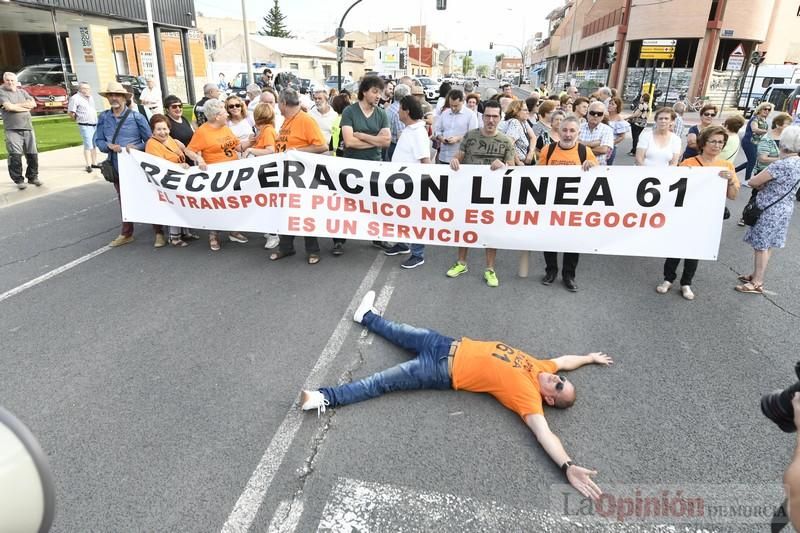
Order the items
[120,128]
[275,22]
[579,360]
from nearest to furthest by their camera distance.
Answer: [579,360] → [120,128] → [275,22]

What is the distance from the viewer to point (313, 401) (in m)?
3.24

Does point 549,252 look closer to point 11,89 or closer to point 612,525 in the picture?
point 612,525

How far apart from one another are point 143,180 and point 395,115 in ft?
13.2

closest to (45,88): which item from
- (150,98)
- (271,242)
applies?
(150,98)

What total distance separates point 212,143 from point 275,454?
4.46 metres

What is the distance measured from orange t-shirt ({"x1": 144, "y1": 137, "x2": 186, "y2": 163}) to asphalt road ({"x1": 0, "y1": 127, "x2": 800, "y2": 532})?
52.4 inches

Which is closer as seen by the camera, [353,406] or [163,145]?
[353,406]

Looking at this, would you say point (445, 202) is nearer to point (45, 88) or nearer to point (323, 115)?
point (323, 115)

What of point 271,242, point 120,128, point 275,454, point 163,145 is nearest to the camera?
point 275,454

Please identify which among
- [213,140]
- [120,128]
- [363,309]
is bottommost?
[363,309]

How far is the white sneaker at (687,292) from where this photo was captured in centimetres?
517

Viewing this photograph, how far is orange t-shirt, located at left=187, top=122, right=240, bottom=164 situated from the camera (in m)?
6.16

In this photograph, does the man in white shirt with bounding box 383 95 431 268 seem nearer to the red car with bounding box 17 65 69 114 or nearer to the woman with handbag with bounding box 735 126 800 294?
the woman with handbag with bounding box 735 126 800 294

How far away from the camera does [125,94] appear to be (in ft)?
21.3
